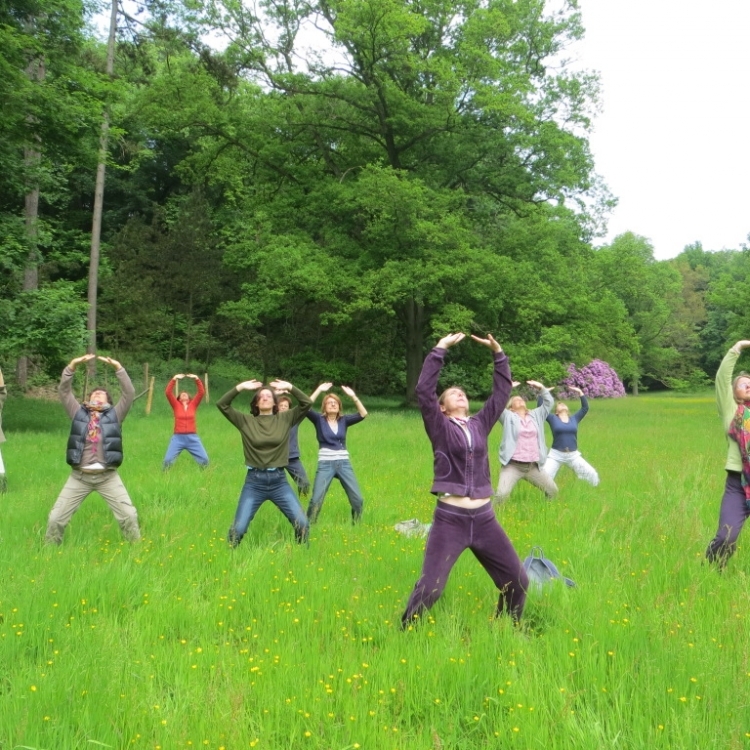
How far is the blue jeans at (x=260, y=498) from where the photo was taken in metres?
6.72

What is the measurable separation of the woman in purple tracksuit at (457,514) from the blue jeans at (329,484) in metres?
3.60

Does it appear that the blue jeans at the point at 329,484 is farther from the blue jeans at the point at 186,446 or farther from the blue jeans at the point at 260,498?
the blue jeans at the point at 186,446

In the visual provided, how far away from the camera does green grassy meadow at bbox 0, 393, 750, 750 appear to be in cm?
→ 343

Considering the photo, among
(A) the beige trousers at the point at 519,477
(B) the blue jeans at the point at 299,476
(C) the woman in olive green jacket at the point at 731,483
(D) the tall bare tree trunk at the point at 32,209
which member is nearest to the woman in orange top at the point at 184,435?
(B) the blue jeans at the point at 299,476

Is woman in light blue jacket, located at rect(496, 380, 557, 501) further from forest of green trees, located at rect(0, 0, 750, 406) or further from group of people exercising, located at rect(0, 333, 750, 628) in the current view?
forest of green trees, located at rect(0, 0, 750, 406)

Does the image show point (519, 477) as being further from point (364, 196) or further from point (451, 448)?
point (364, 196)

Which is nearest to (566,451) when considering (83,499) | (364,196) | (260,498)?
(260,498)

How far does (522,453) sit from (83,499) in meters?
5.50

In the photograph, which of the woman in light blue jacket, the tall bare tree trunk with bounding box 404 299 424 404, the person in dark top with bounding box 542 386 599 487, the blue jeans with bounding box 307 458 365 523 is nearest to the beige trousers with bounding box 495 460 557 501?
the woman in light blue jacket

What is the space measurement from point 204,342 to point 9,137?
14.5 m

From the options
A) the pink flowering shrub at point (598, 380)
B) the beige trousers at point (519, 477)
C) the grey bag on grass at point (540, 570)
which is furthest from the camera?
the pink flowering shrub at point (598, 380)

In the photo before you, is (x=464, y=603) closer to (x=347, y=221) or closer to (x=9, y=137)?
(x=9, y=137)

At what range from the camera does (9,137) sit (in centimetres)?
1705

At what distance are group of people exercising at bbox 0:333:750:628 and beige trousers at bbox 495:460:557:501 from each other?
0.05 ft
